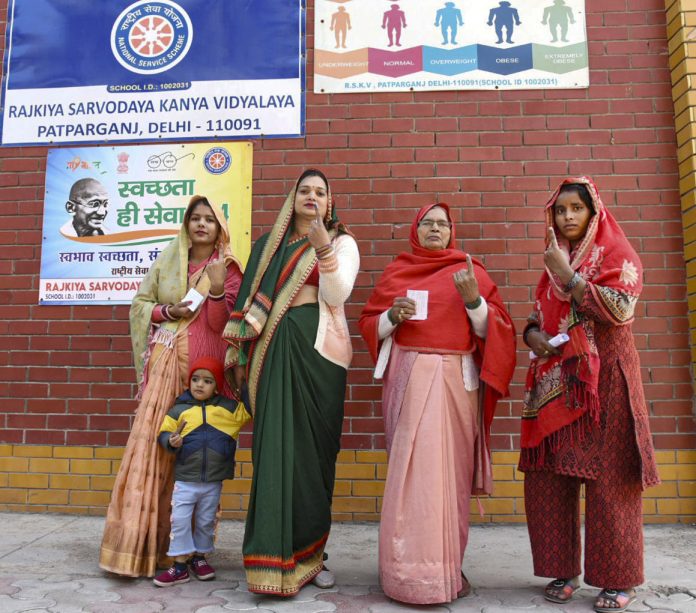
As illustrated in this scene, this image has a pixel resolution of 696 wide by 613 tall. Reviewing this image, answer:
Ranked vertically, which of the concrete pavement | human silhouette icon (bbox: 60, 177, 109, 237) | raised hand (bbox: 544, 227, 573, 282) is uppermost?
human silhouette icon (bbox: 60, 177, 109, 237)

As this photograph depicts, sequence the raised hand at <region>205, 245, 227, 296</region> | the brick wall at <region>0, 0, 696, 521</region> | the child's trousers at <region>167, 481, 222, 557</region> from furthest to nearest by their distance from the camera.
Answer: the brick wall at <region>0, 0, 696, 521</region> < the raised hand at <region>205, 245, 227, 296</region> < the child's trousers at <region>167, 481, 222, 557</region>

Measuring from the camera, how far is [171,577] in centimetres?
285

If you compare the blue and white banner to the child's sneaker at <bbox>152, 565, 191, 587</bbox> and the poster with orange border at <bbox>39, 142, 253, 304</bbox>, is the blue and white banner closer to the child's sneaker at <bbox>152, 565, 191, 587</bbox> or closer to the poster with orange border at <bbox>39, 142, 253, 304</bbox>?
the poster with orange border at <bbox>39, 142, 253, 304</bbox>

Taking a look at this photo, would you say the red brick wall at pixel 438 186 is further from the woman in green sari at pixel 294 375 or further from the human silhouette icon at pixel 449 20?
the woman in green sari at pixel 294 375

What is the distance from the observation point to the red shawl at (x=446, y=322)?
278 cm

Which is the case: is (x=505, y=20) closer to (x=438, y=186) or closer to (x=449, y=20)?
(x=449, y=20)

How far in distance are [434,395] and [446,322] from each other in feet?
1.11

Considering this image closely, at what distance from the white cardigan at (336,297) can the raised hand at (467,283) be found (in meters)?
0.50

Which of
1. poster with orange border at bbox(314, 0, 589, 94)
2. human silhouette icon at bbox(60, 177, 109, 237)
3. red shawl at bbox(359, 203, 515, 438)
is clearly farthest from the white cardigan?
human silhouette icon at bbox(60, 177, 109, 237)

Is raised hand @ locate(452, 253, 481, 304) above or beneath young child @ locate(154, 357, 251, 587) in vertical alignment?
above

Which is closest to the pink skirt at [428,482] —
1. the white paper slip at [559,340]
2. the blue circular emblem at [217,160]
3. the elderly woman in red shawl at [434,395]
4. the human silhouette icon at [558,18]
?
the elderly woman in red shawl at [434,395]

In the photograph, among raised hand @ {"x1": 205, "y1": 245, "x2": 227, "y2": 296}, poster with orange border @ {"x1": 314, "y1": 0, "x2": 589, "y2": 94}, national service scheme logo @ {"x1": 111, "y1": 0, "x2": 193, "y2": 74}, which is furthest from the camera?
national service scheme logo @ {"x1": 111, "y1": 0, "x2": 193, "y2": 74}

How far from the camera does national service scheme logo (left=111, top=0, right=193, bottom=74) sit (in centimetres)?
436

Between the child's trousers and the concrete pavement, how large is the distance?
0.54 ft
